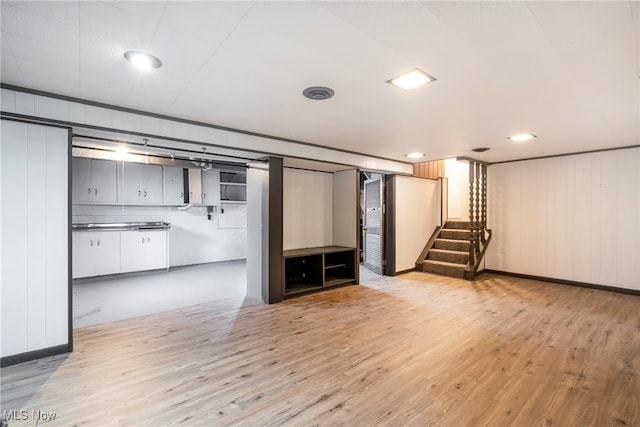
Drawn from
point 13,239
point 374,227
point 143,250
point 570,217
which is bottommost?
point 143,250

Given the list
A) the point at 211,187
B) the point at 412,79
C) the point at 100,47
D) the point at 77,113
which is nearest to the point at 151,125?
the point at 77,113

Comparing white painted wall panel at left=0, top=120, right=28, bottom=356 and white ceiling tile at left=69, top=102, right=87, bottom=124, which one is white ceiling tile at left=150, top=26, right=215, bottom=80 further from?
white painted wall panel at left=0, top=120, right=28, bottom=356

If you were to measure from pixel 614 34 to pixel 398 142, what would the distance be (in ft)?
8.92

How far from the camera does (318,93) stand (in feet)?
8.45

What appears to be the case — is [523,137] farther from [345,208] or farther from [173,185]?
[173,185]

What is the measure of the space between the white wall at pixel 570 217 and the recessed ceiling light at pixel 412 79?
185 inches

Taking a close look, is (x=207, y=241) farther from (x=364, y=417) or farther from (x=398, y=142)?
(x=364, y=417)

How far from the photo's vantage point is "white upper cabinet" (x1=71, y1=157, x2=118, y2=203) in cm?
546

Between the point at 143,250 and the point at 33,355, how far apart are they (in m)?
3.69

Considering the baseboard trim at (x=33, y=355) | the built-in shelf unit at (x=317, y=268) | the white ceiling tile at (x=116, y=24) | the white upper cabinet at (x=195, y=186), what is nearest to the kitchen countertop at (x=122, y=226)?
the white upper cabinet at (x=195, y=186)

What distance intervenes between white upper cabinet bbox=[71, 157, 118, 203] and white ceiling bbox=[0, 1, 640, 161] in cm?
354

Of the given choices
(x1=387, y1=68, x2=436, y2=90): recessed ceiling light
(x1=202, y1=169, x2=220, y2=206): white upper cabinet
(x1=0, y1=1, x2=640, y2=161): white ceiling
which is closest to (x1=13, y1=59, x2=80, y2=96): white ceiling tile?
(x1=0, y1=1, x2=640, y2=161): white ceiling

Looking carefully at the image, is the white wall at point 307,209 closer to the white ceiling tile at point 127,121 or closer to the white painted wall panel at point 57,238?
the white ceiling tile at point 127,121

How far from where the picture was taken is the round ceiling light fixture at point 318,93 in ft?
8.14
